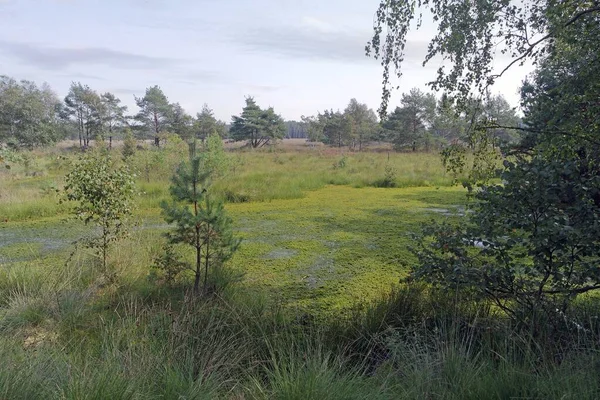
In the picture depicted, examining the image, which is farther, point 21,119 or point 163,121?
point 163,121

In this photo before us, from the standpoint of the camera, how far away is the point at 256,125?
34.0 metres

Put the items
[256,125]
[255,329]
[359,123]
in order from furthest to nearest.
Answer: [359,123] → [256,125] → [255,329]

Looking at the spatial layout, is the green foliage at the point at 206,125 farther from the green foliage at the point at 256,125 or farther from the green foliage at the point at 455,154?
the green foliage at the point at 455,154

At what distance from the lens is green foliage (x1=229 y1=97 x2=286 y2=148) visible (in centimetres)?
3462

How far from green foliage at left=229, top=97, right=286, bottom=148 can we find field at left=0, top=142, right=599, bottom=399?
93.9ft

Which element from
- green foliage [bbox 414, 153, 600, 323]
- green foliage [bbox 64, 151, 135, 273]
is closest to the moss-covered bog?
green foliage [bbox 414, 153, 600, 323]

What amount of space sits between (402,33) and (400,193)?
8453 mm

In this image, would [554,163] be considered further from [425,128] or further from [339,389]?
[425,128]

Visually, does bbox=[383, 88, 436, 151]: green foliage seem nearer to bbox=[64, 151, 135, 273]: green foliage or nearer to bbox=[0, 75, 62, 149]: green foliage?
bbox=[0, 75, 62, 149]: green foliage

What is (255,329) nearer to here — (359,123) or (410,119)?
(410,119)

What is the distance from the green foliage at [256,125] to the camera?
34625 mm

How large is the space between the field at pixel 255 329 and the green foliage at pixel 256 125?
93.9 ft

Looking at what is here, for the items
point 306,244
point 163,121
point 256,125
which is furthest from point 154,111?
point 306,244

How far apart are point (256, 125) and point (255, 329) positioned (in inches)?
1278
